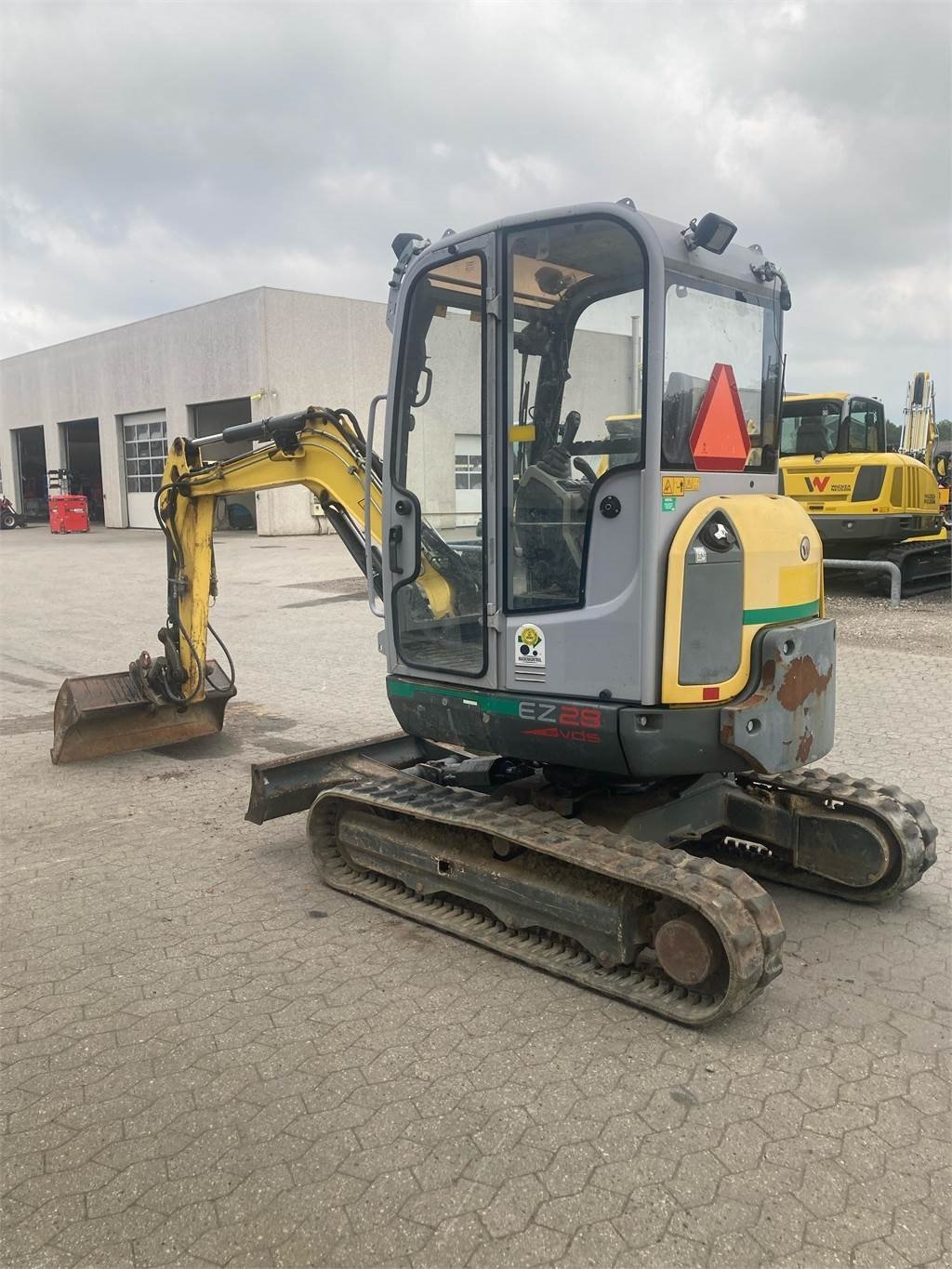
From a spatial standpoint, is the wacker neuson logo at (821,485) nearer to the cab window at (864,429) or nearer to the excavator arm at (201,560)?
the cab window at (864,429)

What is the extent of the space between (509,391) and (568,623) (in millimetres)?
976

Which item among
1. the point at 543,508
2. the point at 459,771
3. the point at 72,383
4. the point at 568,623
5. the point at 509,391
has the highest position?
the point at 72,383

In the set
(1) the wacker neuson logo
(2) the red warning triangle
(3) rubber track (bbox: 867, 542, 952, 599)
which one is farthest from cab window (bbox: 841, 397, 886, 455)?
(2) the red warning triangle

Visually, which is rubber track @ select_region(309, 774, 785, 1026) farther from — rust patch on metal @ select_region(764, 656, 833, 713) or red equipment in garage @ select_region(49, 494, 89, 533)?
red equipment in garage @ select_region(49, 494, 89, 533)

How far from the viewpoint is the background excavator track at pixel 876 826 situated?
4211 mm

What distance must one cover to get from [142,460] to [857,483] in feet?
89.0

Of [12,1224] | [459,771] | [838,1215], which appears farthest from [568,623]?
[12,1224]

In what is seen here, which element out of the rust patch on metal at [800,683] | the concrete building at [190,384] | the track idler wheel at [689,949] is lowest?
the track idler wheel at [689,949]

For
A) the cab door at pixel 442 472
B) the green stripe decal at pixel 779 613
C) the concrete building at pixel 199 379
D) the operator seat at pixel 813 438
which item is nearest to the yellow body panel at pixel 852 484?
the operator seat at pixel 813 438

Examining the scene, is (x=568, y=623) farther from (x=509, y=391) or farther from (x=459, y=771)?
(x=459, y=771)

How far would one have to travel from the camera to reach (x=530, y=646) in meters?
3.99

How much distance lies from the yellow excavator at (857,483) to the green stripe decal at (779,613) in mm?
10729

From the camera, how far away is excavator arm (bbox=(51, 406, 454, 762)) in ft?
17.0

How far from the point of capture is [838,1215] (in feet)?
8.32
